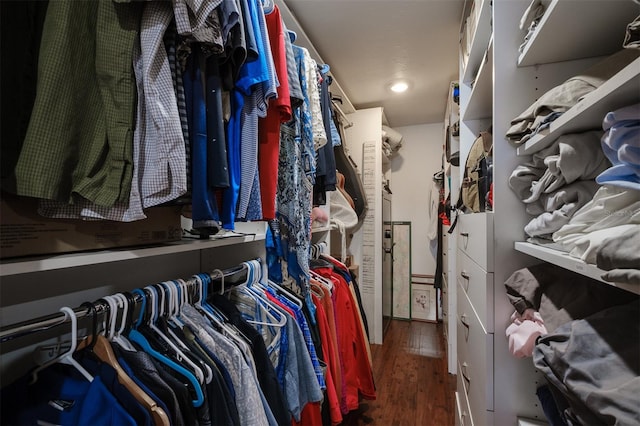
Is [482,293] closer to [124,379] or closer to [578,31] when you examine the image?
[578,31]

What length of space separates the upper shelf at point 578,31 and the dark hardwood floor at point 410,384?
77.1 inches

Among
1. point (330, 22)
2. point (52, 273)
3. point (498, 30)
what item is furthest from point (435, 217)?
point (52, 273)

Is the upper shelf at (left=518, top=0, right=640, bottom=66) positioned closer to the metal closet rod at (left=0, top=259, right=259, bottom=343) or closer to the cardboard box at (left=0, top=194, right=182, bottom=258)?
the cardboard box at (left=0, top=194, right=182, bottom=258)

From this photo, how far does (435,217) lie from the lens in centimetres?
332

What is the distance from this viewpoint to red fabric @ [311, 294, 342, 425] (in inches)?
50.5

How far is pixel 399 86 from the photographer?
2.46 m

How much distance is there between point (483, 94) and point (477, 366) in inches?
41.5

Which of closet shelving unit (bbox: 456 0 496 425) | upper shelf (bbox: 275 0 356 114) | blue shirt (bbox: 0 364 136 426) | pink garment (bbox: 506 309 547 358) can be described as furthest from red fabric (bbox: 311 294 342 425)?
upper shelf (bbox: 275 0 356 114)

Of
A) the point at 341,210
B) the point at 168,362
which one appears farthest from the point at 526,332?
the point at 341,210

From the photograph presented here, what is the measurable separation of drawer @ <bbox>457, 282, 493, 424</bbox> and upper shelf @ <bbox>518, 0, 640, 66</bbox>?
0.78 metres

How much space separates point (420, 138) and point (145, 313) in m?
3.51

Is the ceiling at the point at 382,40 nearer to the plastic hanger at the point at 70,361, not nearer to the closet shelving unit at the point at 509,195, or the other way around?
the closet shelving unit at the point at 509,195

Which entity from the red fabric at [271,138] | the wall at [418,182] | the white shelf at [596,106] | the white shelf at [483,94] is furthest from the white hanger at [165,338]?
the wall at [418,182]

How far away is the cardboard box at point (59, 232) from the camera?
515mm
